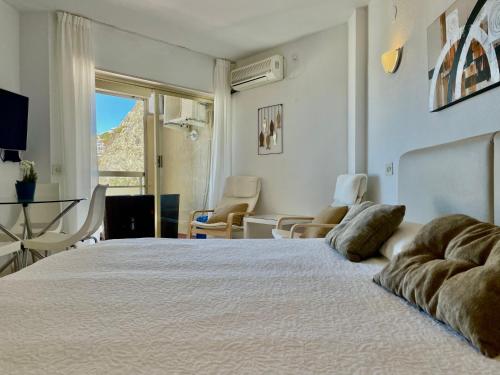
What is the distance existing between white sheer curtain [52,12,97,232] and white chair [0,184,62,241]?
0.15 meters

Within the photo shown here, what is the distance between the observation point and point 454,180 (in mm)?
1520

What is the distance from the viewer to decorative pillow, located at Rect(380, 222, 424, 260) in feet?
4.67

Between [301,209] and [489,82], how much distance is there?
9.17ft

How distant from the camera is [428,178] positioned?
69.8 inches

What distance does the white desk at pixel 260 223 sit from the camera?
3.79 metres

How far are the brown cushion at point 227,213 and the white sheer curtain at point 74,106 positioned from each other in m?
1.41

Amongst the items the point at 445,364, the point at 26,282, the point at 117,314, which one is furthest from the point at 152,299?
the point at 445,364

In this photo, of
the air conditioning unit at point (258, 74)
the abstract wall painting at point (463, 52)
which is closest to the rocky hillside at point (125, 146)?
the air conditioning unit at point (258, 74)

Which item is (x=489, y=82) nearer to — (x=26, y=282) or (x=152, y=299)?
(x=152, y=299)

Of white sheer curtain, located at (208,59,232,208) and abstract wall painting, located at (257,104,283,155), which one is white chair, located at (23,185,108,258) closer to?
white sheer curtain, located at (208,59,232,208)

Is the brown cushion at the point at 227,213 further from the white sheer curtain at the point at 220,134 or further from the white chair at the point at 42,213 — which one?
the white chair at the point at 42,213

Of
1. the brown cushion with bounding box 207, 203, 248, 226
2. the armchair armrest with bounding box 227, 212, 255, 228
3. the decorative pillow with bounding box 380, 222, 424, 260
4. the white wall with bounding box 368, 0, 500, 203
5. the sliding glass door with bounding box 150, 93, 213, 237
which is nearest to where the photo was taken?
the decorative pillow with bounding box 380, 222, 424, 260

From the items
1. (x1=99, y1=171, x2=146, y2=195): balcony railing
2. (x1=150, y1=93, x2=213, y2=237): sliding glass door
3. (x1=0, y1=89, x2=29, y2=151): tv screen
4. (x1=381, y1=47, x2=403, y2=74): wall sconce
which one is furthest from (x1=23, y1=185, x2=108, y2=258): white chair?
(x1=381, y1=47, x2=403, y2=74): wall sconce

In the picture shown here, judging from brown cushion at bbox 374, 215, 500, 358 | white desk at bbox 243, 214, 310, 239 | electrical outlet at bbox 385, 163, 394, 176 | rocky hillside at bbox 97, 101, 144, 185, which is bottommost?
white desk at bbox 243, 214, 310, 239
